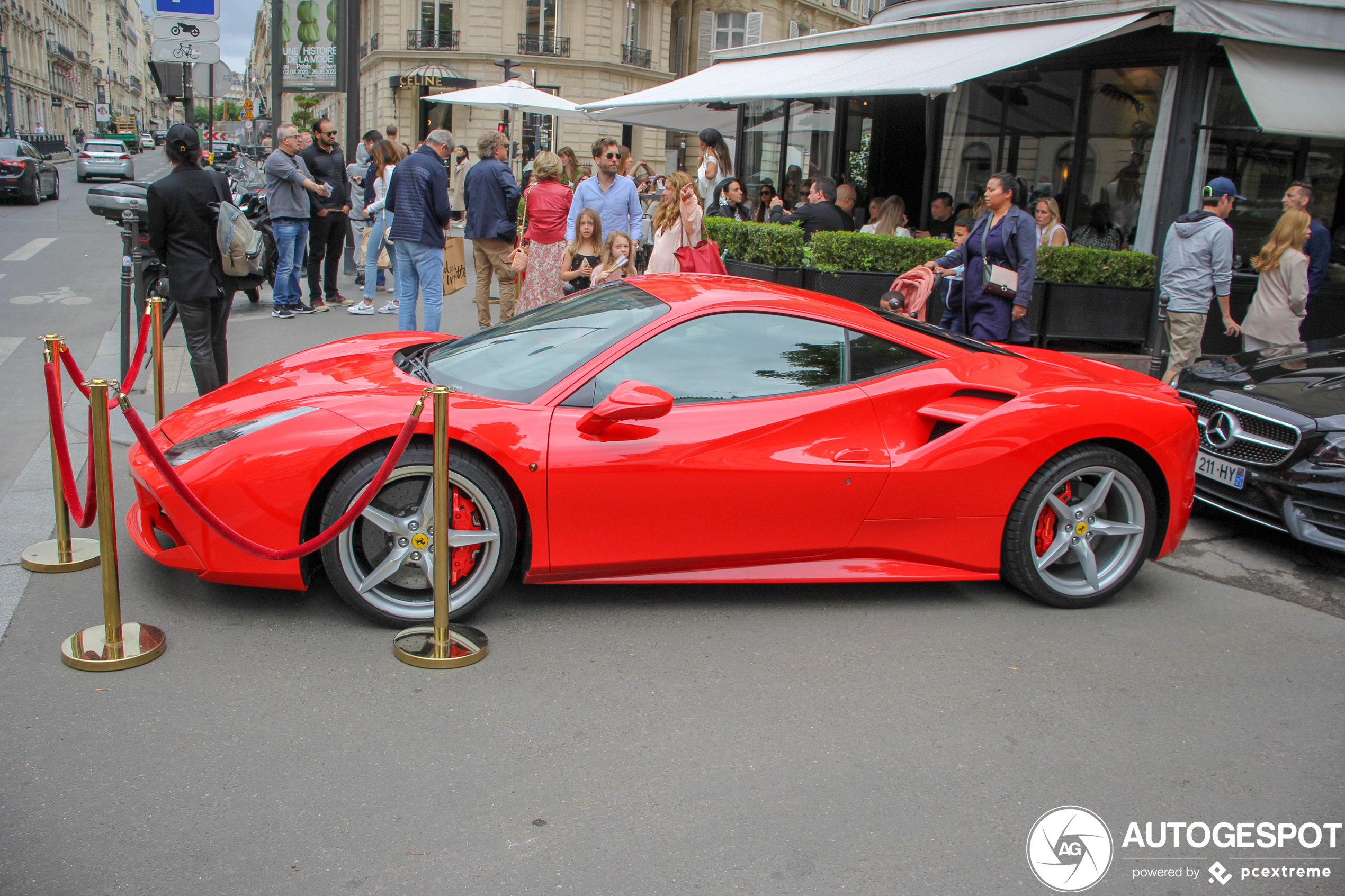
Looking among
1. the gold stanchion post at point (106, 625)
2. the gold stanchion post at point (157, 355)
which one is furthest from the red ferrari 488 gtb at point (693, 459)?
the gold stanchion post at point (157, 355)

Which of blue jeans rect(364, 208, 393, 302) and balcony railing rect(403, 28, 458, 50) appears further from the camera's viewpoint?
balcony railing rect(403, 28, 458, 50)

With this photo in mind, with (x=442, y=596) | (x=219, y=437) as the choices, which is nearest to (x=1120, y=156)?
Result: (x=442, y=596)

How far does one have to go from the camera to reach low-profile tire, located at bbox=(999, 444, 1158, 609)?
4184 millimetres

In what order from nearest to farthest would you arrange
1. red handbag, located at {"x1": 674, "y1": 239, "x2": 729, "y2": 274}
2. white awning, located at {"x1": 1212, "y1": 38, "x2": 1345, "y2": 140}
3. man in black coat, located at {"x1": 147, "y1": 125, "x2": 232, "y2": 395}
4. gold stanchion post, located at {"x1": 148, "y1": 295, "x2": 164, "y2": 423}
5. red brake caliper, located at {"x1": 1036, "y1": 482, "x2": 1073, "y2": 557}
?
red brake caliper, located at {"x1": 1036, "y1": 482, "x2": 1073, "y2": 557}, gold stanchion post, located at {"x1": 148, "y1": 295, "x2": 164, "y2": 423}, man in black coat, located at {"x1": 147, "y1": 125, "x2": 232, "y2": 395}, red handbag, located at {"x1": 674, "y1": 239, "x2": 729, "y2": 274}, white awning, located at {"x1": 1212, "y1": 38, "x2": 1345, "y2": 140}

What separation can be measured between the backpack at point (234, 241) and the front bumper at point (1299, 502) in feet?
18.9

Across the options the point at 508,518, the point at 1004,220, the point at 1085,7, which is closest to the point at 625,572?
the point at 508,518

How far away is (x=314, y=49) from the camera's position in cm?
1462

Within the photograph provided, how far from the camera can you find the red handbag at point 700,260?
309 inches

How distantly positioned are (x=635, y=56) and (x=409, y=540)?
42987mm

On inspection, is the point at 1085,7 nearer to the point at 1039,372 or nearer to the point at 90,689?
the point at 1039,372

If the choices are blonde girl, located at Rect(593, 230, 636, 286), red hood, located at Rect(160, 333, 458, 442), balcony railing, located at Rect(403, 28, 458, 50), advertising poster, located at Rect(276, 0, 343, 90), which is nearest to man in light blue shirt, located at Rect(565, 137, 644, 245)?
blonde girl, located at Rect(593, 230, 636, 286)

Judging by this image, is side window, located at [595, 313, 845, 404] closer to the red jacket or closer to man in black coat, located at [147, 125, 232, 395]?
man in black coat, located at [147, 125, 232, 395]

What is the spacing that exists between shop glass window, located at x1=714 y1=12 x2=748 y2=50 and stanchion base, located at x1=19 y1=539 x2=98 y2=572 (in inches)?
1752

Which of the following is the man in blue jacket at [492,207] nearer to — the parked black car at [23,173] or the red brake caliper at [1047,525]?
the red brake caliper at [1047,525]
